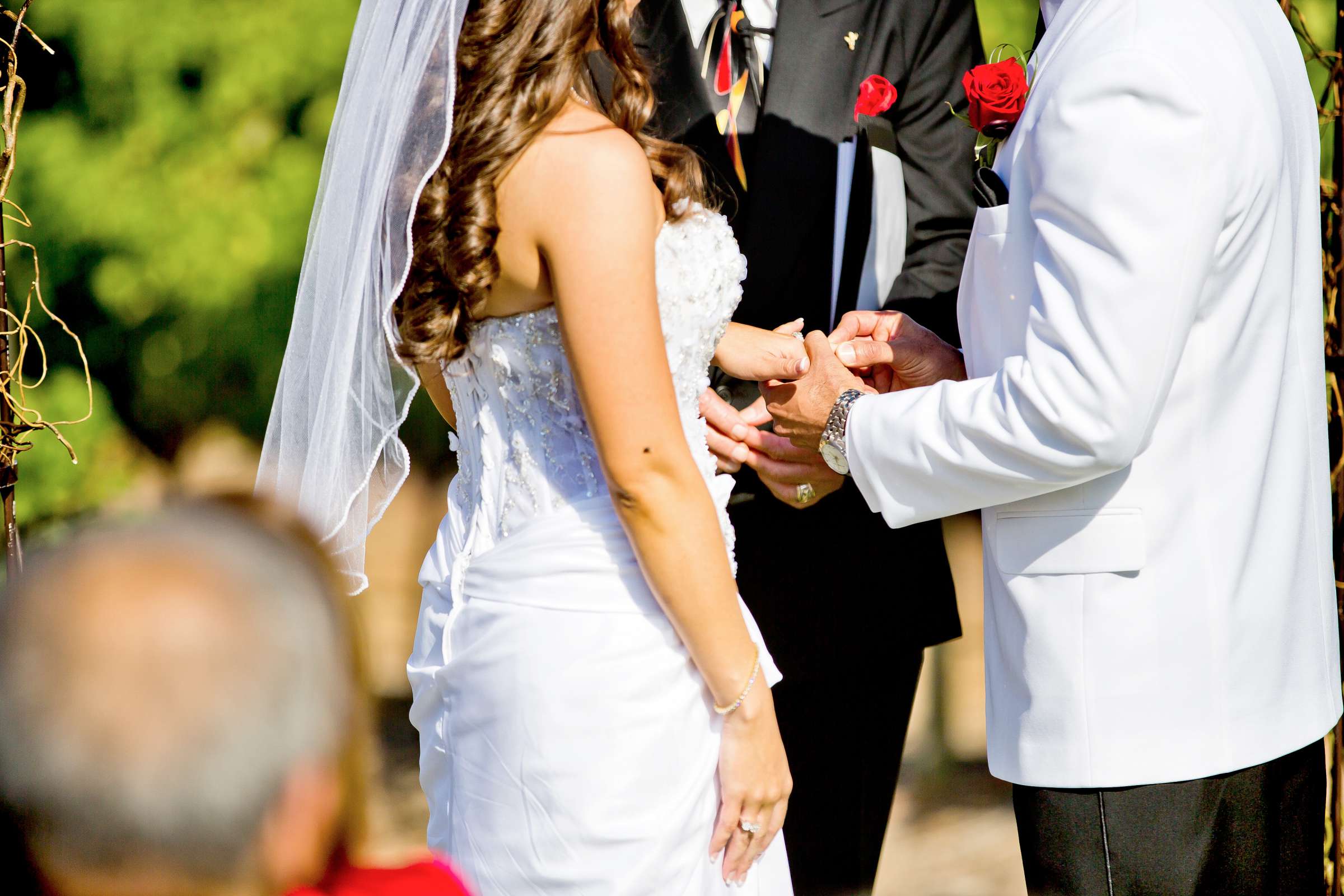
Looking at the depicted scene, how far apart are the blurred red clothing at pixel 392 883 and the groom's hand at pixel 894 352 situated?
5.00ft

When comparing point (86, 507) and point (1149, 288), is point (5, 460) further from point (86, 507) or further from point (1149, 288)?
point (86, 507)

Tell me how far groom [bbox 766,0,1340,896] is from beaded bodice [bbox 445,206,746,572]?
36 centimetres

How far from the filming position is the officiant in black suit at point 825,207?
2666mm

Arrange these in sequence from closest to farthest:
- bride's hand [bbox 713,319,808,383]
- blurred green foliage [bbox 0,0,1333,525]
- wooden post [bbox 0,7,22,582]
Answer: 1. wooden post [bbox 0,7,22,582]
2. bride's hand [bbox 713,319,808,383]
3. blurred green foliage [bbox 0,0,1333,525]

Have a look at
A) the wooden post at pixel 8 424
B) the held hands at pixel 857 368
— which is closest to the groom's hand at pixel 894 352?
the held hands at pixel 857 368

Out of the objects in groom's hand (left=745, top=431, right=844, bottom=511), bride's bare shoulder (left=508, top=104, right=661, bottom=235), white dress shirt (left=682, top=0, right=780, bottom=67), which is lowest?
groom's hand (left=745, top=431, right=844, bottom=511)

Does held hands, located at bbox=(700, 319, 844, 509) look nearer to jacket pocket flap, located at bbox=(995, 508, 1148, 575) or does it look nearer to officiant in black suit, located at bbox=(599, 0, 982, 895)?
officiant in black suit, located at bbox=(599, 0, 982, 895)

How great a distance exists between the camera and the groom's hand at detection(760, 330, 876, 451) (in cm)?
234

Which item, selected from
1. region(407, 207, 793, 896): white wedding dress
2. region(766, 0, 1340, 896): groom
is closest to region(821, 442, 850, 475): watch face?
region(766, 0, 1340, 896): groom

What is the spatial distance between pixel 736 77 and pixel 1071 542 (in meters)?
1.36

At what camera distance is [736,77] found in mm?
2721

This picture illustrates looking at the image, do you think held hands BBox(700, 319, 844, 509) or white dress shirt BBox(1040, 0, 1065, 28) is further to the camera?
held hands BBox(700, 319, 844, 509)

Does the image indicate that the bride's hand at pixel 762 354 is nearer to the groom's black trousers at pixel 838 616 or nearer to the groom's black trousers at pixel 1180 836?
the groom's black trousers at pixel 838 616

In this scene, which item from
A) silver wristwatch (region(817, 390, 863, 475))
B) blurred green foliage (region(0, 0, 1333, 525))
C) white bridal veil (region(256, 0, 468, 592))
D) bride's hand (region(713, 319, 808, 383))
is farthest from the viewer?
blurred green foliage (region(0, 0, 1333, 525))
